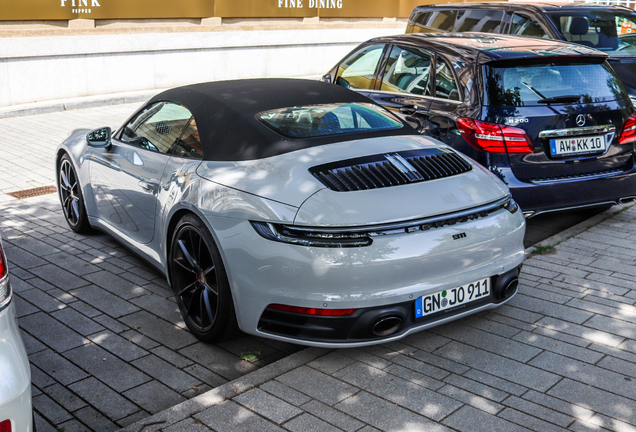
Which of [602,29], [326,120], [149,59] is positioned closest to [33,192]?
[326,120]

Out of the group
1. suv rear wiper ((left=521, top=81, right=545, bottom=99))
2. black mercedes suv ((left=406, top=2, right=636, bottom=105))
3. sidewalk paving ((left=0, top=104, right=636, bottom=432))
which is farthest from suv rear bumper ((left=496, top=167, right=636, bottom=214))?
black mercedes suv ((left=406, top=2, right=636, bottom=105))

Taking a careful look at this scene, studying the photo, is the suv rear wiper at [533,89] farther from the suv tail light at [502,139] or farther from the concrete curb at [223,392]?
the concrete curb at [223,392]

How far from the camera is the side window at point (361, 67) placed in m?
6.96

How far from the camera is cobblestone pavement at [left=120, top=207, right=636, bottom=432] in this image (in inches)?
121

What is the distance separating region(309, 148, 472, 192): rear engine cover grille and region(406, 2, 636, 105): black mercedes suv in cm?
512

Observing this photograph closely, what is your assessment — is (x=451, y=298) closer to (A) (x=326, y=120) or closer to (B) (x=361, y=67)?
(A) (x=326, y=120)

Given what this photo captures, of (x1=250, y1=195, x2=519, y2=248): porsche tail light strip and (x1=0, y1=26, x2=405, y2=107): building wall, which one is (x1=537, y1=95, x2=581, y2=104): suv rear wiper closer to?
(x1=250, y1=195, x2=519, y2=248): porsche tail light strip

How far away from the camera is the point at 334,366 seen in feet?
11.9

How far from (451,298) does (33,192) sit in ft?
18.7

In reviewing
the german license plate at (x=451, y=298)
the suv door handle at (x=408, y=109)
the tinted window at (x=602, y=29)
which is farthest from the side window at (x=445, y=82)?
the tinted window at (x=602, y=29)

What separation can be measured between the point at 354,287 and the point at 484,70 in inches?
114

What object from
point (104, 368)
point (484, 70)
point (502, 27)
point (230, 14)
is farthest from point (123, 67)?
point (104, 368)

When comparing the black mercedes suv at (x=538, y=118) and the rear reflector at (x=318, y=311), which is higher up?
the black mercedes suv at (x=538, y=118)

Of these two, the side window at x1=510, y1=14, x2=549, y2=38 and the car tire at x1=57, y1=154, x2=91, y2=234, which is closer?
the car tire at x1=57, y1=154, x2=91, y2=234
